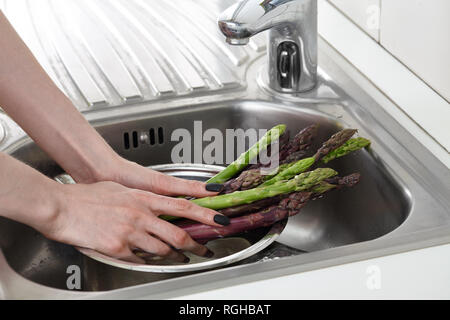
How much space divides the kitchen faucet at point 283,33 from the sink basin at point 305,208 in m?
0.03

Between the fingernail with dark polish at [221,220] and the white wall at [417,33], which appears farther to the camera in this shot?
the white wall at [417,33]

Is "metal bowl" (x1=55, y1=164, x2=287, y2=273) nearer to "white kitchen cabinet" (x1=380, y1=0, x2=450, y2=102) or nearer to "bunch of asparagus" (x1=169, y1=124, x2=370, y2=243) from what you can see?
"bunch of asparagus" (x1=169, y1=124, x2=370, y2=243)

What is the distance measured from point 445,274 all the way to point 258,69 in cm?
67

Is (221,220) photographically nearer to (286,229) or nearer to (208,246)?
(208,246)

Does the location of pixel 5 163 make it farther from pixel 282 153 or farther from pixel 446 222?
pixel 446 222

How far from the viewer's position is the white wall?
1.21 metres

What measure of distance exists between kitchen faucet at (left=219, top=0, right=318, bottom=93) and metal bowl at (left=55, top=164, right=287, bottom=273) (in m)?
0.22

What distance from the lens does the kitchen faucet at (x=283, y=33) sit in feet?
3.92

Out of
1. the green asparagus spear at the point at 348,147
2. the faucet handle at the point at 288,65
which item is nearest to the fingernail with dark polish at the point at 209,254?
the green asparagus spear at the point at 348,147

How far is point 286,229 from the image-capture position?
1.32 meters

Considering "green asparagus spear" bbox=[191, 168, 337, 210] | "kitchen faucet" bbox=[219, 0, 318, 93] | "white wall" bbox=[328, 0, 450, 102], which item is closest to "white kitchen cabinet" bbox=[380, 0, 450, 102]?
"white wall" bbox=[328, 0, 450, 102]

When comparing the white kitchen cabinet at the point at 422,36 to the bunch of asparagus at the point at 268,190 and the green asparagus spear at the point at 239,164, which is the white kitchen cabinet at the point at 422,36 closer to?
the bunch of asparagus at the point at 268,190

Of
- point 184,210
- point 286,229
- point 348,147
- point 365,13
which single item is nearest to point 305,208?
point 286,229
